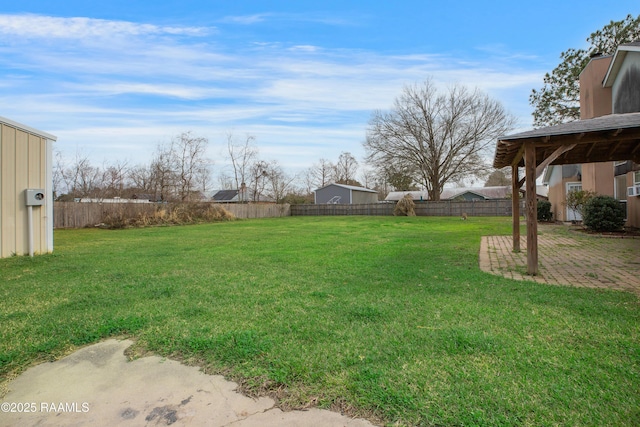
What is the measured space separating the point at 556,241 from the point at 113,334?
33.9ft

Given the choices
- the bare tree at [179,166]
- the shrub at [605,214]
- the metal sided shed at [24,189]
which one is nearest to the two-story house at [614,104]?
the shrub at [605,214]

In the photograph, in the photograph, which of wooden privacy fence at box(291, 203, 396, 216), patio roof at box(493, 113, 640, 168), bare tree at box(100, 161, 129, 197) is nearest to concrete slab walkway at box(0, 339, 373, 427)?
patio roof at box(493, 113, 640, 168)

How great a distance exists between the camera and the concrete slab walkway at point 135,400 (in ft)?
5.71

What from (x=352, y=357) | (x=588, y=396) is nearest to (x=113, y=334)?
(x=352, y=357)

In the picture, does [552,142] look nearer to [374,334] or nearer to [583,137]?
[583,137]

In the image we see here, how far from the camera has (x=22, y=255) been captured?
689 centimetres

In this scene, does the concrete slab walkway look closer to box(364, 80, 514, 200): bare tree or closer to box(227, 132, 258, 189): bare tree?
box(364, 80, 514, 200): bare tree

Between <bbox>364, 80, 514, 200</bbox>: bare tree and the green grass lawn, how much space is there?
25570mm

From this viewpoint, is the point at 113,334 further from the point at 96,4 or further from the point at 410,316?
the point at 96,4

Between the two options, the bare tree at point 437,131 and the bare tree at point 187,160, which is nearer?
the bare tree at point 187,160

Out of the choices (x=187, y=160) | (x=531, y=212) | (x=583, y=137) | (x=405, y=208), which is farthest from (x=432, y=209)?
(x=583, y=137)

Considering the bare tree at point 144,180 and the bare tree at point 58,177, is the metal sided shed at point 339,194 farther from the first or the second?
the bare tree at point 58,177

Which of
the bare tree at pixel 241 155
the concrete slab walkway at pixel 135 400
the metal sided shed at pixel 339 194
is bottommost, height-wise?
the concrete slab walkway at pixel 135 400

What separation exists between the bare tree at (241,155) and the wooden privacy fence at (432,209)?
19.2 ft
